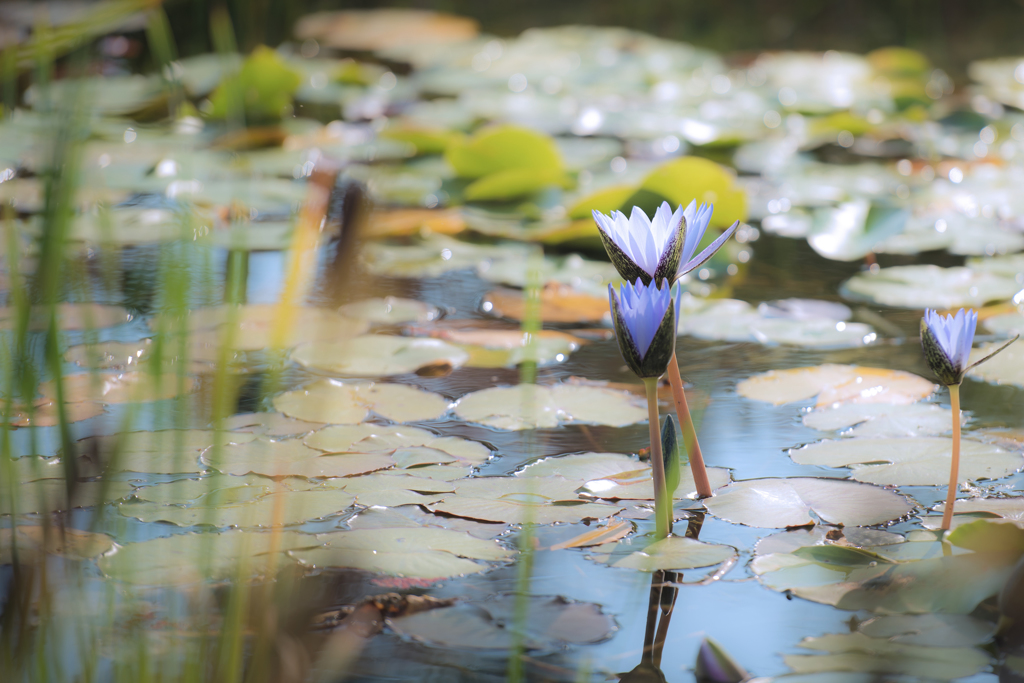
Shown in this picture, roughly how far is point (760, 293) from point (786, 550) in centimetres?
77

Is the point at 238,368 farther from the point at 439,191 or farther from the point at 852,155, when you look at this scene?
the point at 852,155

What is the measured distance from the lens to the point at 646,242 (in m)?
0.80

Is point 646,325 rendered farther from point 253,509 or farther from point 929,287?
point 929,287

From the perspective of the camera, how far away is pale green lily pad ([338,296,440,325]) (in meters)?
1.42

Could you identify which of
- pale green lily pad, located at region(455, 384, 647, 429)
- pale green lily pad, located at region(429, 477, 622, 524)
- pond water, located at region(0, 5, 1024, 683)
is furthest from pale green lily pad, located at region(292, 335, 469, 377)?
pale green lily pad, located at region(429, 477, 622, 524)

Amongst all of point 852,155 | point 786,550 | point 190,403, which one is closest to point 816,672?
point 786,550

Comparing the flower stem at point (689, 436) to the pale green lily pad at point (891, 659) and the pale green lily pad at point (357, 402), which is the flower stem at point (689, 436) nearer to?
the pale green lily pad at point (891, 659)

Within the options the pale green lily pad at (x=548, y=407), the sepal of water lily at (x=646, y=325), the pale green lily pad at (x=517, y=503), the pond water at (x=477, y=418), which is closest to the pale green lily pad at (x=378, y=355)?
the pond water at (x=477, y=418)

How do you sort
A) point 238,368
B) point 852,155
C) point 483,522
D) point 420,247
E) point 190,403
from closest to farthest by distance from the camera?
1. point 483,522
2. point 190,403
3. point 238,368
4. point 420,247
5. point 852,155

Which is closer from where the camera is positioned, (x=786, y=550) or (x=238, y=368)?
(x=786, y=550)

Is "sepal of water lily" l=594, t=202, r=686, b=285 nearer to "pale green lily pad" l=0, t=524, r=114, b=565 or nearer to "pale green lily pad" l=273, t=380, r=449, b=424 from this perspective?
"pale green lily pad" l=273, t=380, r=449, b=424

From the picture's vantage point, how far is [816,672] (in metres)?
0.67

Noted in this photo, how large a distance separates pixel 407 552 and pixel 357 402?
1.19 ft

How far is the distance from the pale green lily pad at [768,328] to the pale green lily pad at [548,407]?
26cm
